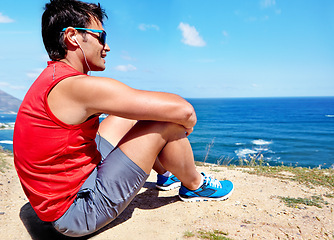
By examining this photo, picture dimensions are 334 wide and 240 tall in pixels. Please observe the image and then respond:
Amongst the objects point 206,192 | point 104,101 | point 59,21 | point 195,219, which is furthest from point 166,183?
point 59,21

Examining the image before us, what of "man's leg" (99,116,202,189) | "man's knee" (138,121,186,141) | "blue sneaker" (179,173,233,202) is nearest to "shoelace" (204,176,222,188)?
"blue sneaker" (179,173,233,202)

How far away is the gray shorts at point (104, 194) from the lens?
7.34ft

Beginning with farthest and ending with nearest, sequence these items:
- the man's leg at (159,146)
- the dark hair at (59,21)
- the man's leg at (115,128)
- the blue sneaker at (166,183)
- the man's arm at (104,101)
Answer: the blue sneaker at (166,183) < the man's leg at (115,128) < the man's leg at (159,146) < the dark hair at (59,21) < the man's arm at (104,101)

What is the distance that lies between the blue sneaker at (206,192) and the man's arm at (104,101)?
3.75 ft

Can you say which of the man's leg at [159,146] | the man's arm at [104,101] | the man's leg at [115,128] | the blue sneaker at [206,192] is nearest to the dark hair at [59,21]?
the man's arm at [104,101]

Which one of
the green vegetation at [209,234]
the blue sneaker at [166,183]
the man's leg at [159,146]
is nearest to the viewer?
the man's leg at [159,146]

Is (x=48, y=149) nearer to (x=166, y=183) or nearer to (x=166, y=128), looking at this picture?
(x=166, y=128)

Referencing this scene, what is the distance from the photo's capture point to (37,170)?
6.70 ft

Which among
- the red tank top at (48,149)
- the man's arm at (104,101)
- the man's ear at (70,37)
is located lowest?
the red tank top at (48,149)

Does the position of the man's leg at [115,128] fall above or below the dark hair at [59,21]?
below

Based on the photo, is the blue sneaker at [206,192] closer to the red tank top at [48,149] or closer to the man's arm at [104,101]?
the man's arm at [104,101]

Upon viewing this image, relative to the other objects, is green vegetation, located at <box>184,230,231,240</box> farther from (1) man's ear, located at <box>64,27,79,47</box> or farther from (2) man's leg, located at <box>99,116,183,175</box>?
(1) man's ear, located at <box>64,27,79,47</box>

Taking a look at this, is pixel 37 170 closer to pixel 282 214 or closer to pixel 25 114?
pixel 25 114

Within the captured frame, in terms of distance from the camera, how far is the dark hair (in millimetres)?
2160
